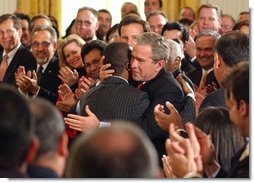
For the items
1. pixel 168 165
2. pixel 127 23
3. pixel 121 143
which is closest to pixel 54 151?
pixel 121 143

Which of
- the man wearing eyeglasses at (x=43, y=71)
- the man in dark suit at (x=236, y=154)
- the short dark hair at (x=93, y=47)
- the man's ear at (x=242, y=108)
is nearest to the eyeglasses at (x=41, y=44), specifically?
the man wearing eyeglasses at (x=43, y=71)

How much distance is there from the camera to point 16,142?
4.12 ft

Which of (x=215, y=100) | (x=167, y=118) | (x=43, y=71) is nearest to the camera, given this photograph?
(x=215, y=100)

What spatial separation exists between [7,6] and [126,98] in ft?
2.60

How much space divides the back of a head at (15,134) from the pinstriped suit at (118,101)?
3.39ft

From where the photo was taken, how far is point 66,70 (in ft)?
9.66

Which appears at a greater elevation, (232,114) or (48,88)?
(232,114)

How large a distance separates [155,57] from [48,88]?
23.2 inches

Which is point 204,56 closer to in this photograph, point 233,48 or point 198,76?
point 198,76

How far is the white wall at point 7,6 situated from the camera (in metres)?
2.80

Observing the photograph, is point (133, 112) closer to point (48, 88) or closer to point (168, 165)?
point (168, 165)

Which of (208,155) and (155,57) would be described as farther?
(155,57)

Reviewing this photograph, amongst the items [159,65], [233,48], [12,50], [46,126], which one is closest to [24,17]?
[12,50]

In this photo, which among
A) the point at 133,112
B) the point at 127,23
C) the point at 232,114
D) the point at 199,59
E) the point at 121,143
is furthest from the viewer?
the point at 127,23
